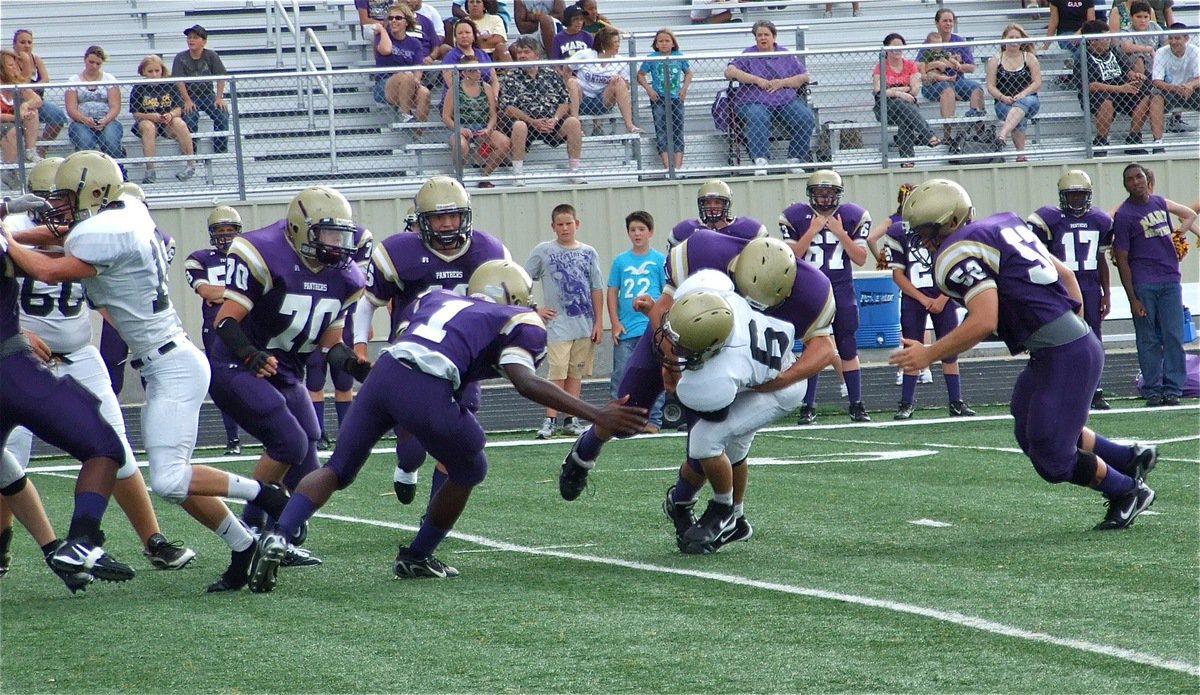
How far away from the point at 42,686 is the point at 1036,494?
16.2 feet

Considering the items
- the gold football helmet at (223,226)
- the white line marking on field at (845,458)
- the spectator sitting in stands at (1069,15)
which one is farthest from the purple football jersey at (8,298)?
the spectator sitting in stands at (1069,15)

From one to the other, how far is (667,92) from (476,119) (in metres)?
1.77

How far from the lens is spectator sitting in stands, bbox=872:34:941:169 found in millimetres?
14562

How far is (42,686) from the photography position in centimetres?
434

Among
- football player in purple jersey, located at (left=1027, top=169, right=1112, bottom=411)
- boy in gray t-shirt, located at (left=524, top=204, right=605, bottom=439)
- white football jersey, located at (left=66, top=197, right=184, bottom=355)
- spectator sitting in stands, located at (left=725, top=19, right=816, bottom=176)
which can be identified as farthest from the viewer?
spectator sitting in stands, located at (left=725, top=19, right=816, bottom=176)

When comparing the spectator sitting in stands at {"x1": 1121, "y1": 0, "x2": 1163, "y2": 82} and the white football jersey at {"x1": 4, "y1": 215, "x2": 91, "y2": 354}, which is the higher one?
the spectator sitting in stands at {"x1": 1121, "y1": 0, "x2": 1163, "y2": 82}

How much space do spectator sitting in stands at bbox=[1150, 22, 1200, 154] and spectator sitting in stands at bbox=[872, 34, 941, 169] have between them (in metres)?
2.11

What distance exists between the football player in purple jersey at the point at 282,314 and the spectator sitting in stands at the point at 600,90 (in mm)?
7923

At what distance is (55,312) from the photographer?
627 cm

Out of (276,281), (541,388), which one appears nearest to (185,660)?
(541,388)

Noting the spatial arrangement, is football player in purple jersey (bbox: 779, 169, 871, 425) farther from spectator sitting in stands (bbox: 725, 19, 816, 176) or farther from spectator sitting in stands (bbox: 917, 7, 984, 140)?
spectator sitting in stands (bbox: 917, 7, 984, 140)

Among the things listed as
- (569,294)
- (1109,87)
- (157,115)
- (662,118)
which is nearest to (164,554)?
(569,294)

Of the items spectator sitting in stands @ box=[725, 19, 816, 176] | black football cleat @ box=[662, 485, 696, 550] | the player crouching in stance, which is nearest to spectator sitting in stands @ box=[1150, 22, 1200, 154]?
spectator sitting in stands @ box=[725, 19, 816, 176]

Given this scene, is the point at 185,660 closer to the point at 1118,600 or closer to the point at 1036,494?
the point at 1118,600
